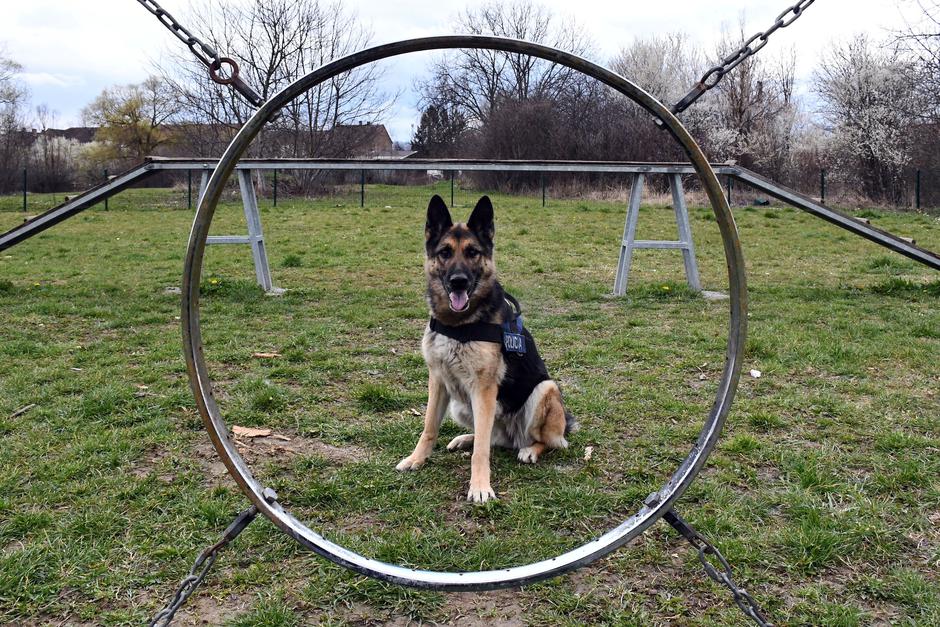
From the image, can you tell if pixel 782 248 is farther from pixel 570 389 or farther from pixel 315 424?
pixel 315 424

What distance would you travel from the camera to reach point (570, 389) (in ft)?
18.3

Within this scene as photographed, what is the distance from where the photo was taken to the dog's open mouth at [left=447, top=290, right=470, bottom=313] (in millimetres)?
4023

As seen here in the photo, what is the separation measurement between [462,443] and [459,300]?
101 cm

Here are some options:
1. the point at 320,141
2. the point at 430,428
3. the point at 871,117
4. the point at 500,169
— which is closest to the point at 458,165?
the point at 500,169

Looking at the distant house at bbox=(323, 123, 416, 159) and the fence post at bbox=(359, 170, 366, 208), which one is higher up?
the distant house at bbox=(323, 123, 416, 159)

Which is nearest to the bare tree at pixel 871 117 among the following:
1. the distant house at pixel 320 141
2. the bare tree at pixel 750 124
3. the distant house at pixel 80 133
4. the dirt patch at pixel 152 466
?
the bare tree at pixel 750 124

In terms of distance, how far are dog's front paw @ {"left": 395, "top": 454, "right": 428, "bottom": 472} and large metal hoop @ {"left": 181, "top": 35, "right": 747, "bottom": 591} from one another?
1.33 m

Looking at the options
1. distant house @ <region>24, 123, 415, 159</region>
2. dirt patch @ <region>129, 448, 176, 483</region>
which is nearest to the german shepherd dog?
dirt patch @ <region>129, 448, 176, 483</region>

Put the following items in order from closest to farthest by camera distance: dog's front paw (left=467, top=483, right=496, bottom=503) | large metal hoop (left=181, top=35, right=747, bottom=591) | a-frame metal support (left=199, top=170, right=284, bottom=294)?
large metal hoop (left=181, top=35, right=747, bottom=591) → dog's front paw (left=467, top=483, right=496, bottom=503) → a-frame metal support (left=199, top=170, right=284, bottom=294)

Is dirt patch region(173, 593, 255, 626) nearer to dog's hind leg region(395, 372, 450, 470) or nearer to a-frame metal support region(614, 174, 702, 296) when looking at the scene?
dog's hind leg region(395, 372, 450, 470)

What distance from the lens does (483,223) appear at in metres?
4.20

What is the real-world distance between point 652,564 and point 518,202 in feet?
66.4

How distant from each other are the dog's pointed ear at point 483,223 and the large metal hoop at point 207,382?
152 cm

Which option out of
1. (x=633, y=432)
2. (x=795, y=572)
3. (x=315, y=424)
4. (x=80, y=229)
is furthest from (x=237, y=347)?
(x=80, y=229)
